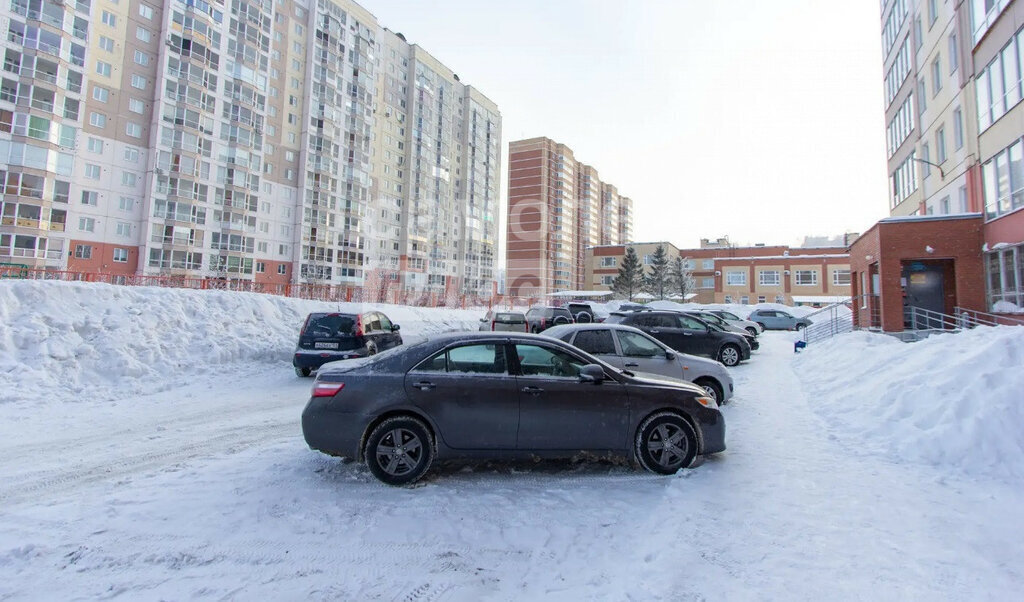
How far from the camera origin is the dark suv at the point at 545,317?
21.9 m

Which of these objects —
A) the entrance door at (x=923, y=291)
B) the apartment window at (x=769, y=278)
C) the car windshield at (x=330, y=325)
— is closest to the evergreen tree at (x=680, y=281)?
the apartment window at (x=769, y=278)

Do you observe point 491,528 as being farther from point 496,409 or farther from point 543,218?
point 543,218

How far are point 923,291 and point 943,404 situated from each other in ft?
43.8

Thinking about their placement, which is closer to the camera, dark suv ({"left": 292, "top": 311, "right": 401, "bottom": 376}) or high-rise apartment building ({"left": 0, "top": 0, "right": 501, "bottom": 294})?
dark suv ({"left": 292, "top": 311, "right": 401, "bottom": 376})

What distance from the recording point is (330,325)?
36.4ft

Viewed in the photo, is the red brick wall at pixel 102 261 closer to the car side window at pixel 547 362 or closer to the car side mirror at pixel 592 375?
the car side window at pixel 547 362

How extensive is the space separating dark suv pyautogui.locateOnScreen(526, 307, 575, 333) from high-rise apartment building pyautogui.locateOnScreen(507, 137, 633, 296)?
74367 mm

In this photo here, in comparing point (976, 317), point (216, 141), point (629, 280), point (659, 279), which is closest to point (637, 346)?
point (976, 317)

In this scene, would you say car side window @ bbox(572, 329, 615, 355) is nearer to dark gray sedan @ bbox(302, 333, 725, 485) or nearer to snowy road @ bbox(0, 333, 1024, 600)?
snowy road @ bbox(0, 333, 1024, 600)

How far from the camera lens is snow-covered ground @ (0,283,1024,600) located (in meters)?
3.03

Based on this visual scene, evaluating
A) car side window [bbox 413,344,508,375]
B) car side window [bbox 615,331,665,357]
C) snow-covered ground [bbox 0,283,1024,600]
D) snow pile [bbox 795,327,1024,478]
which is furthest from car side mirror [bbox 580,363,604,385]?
snow pile [bbox 795,327,1024,478]

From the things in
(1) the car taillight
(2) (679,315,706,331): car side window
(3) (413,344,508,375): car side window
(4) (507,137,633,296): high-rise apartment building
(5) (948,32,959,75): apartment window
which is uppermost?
(4) (507,137,633,296): high-rise apartment building

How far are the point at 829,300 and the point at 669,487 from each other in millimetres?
65981

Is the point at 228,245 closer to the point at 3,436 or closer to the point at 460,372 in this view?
the point at 3,436
